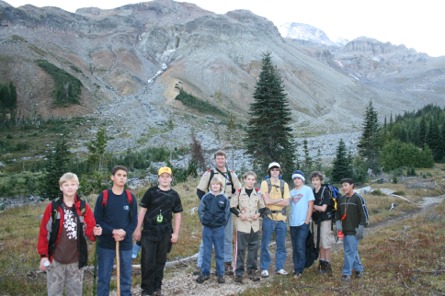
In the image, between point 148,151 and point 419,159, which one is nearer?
point 419,159

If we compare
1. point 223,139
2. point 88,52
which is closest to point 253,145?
point 223,139

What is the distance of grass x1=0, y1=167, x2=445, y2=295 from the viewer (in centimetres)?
683

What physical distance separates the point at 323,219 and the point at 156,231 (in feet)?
12.3

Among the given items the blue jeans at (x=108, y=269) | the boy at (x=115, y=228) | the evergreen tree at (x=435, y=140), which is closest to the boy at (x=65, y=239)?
the boy at (x=115, y=228)

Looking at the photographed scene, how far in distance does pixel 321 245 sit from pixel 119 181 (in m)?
4.69

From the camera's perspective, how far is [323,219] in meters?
7.82

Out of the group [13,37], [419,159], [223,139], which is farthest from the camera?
[13,37]

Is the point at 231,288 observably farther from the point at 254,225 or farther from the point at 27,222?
the point at 27,222

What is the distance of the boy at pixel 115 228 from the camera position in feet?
20.1

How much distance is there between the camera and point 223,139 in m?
80.6

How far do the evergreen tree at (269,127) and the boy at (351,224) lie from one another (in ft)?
51.3

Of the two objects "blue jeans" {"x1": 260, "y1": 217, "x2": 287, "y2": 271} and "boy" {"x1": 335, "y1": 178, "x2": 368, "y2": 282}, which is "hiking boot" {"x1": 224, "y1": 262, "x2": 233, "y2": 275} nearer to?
"blue jeans" {"x1": 260, "y1": 217, "x2": 287, "y2": 271}

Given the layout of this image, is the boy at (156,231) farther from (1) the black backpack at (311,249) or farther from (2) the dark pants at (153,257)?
(1) the black backpack at (311,249)

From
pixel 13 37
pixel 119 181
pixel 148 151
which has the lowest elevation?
pixel 148 151
